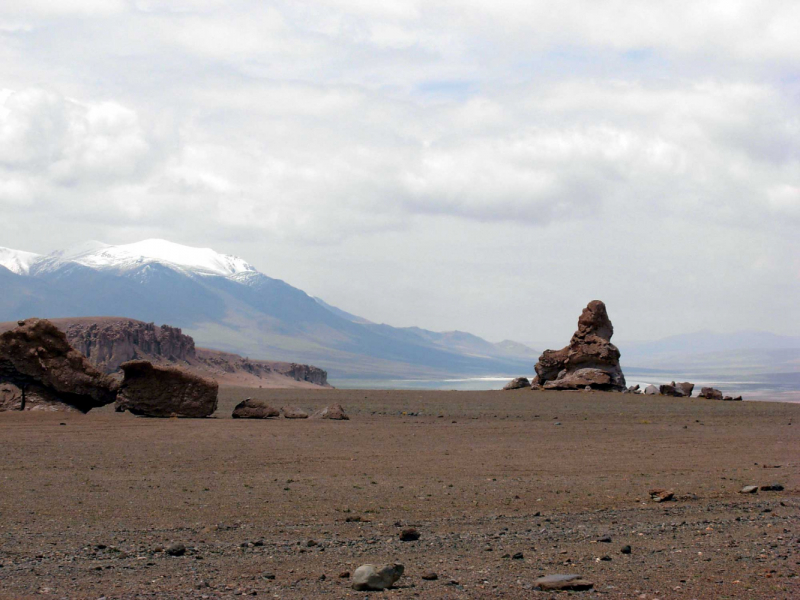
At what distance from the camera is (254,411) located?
20609 millimetres

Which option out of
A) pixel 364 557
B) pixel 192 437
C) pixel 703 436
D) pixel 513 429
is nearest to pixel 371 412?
pixel 513 429

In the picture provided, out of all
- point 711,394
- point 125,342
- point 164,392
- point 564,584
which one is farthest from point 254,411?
point 125,342

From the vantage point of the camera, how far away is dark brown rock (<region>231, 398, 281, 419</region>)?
20547mm

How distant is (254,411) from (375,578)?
15.2 metres

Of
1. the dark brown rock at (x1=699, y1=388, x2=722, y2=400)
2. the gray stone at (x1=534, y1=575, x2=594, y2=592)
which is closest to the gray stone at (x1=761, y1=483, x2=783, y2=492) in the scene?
the gray stone at (x1=534, y1=575, x2=594, y2=592)

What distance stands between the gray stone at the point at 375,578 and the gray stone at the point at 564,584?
1.07 m

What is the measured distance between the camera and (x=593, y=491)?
401 inches

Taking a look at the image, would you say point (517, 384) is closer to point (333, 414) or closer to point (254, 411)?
point (333, 414)

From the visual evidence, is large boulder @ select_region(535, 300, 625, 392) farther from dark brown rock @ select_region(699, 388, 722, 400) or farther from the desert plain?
the desert plain

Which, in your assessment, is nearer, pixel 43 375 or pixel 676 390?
pixel 43 375

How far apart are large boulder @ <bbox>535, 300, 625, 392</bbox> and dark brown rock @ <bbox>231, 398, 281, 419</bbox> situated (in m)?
16.0

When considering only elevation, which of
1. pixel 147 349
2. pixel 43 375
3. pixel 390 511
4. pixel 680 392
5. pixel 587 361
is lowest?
pixel 390 511

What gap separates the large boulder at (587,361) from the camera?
3303cm

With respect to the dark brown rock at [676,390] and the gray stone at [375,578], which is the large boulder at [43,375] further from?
the dark brown rock at [676,390]
